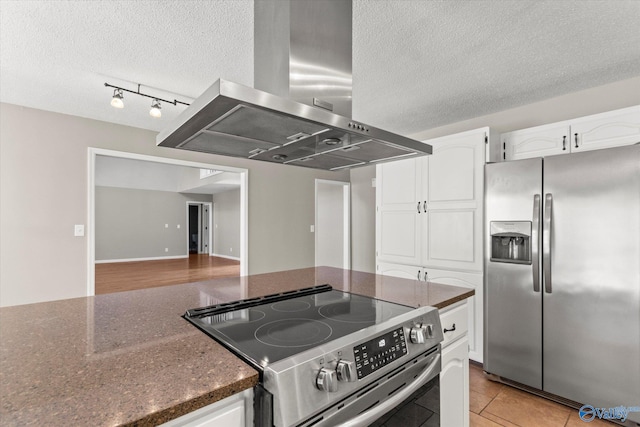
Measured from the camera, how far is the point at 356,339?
0.94 metres

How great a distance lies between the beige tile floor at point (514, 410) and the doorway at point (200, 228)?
9.65 meters

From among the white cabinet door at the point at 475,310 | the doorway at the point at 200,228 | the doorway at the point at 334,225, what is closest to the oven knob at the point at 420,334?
the white cabinet door at the point at 475,310

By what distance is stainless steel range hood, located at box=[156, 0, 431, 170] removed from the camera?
3.34 feet

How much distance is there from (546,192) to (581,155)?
0.31 meters

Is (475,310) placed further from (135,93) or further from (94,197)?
(94,197)

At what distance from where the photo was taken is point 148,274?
6.54m

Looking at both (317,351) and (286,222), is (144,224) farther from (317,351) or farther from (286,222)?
(317,351)

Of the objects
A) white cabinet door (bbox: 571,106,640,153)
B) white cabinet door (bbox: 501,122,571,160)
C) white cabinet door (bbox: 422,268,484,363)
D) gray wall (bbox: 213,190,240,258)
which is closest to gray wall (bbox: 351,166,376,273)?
white cabinet door (bbox: 422,268,484,363)

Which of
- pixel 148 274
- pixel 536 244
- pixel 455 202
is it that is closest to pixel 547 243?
pixel 536 244

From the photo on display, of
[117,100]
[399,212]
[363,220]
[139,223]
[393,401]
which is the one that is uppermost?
[117,100]

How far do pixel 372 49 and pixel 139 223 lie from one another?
29.9 ft

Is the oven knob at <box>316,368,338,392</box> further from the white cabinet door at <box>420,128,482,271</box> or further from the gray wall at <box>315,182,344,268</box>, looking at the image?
the gray wall at <box>315,182,344,268</box>

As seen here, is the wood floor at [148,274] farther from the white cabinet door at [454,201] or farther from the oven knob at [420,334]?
the oven knob at [420,334]

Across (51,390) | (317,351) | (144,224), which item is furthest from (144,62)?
(144,224)
